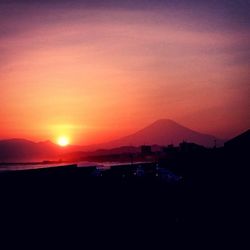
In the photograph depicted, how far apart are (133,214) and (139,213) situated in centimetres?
38

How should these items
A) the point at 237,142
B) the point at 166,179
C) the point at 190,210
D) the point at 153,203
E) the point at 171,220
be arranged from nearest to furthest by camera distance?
the point at 171,220
the point at 190,210
the point at 237,142
the point at 153,203
the point at 166,179

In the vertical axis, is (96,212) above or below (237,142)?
below

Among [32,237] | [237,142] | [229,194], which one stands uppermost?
[237,142]

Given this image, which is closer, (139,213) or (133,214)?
(133,214)

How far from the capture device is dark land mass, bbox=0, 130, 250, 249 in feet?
40.4

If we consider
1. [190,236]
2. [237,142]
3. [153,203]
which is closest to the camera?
[190,236]

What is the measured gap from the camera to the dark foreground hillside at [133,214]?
40.5 ft

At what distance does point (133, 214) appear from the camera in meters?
17.1

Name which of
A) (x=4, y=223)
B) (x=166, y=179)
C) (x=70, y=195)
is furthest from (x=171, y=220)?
(x=166, y=179)

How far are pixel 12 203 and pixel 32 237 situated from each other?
136 inches

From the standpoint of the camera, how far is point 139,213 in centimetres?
1728

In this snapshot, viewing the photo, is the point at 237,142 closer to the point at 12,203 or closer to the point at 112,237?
the point at 112,237

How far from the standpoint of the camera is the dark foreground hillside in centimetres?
1236

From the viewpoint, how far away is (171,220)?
15.0 meters
